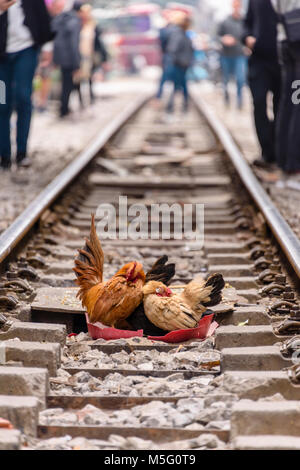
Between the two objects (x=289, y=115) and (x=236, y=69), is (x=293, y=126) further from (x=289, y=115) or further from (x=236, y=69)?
(x=236, y=69)

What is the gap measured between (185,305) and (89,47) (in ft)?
48.1

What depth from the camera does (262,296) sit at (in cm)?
448

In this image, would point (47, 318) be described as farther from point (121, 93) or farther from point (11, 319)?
point (121, 93)

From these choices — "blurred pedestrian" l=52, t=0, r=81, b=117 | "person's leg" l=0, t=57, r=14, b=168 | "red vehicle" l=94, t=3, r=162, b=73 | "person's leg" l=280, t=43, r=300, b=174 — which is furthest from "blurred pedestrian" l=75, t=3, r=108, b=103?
"red vehicle" l=94, t=3, r=162, b=73

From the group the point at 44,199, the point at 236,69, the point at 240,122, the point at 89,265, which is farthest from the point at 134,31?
the point at 89,265

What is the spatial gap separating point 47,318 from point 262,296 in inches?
44.7

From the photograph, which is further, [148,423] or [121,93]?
[121,93]

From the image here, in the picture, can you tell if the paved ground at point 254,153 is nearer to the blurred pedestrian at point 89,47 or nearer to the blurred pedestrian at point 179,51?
the blurred pedestrian at point 179,51

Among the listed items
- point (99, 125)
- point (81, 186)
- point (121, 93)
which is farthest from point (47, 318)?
point (121, 93)

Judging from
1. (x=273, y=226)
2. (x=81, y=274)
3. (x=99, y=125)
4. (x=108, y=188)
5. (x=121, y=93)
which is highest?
(x=81, y=274)

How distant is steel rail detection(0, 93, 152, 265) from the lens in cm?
505

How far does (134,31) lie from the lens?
38594mm

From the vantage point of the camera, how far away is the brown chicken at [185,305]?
3.80 m

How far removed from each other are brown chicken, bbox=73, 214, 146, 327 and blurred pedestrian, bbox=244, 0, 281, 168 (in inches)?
199
